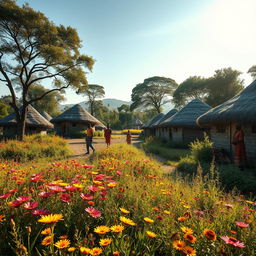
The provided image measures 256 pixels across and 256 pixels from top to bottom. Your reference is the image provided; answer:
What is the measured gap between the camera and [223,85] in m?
30.3

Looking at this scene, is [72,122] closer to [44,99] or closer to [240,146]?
[240,146]

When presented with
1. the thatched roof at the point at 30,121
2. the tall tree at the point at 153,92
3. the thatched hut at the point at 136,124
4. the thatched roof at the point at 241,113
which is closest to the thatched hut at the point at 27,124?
the thatched roof at the point at 30,121

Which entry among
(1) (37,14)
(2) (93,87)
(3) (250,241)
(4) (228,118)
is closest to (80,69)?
(1) (37,14)

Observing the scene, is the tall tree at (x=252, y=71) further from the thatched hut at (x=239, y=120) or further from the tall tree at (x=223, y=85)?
the thatched hut at (x=239, y=120)

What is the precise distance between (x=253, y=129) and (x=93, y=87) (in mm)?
44279

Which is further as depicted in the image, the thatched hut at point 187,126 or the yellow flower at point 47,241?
the thatched hut at point 187,126

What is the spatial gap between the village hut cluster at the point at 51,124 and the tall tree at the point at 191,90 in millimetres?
22084

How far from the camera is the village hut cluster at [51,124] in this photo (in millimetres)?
19328

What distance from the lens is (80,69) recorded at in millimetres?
14875

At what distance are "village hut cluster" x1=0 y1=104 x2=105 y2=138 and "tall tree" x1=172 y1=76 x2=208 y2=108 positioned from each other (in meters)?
22.1

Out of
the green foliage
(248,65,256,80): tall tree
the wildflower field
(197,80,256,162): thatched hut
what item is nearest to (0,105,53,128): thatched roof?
the green foliage

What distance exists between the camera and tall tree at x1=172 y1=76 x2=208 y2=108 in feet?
115

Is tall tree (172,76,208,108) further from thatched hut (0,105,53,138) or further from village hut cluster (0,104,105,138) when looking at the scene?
thatched hut (0,105,53,138)

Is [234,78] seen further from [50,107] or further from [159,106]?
[50,107]
